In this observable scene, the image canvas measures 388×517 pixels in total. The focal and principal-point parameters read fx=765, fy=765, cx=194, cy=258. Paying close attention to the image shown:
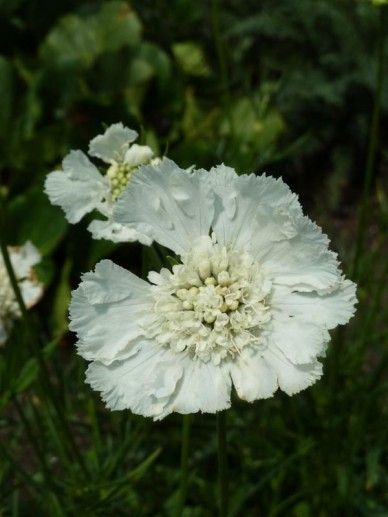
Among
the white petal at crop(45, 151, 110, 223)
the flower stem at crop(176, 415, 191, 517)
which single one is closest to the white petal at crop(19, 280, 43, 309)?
the white petal at crop(45, 151, 110, 223)

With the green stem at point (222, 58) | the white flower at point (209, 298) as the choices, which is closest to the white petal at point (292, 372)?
the white flower at point (209, 298)

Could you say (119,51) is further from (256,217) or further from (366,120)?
(256,217)

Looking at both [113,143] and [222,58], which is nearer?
[113,143]

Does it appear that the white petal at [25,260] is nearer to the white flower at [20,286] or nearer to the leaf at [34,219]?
the white flower at [20,286]

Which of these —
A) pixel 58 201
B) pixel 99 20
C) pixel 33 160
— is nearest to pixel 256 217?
pixel 58 201

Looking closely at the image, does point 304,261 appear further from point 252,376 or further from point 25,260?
point 25,260

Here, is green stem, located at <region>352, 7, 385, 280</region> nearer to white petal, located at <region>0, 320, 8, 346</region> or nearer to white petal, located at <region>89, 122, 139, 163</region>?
white petal, located at <region>89, 122, 139, 163</region>

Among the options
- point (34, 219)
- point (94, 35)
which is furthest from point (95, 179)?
point (94, 35)
